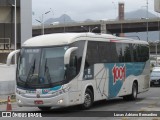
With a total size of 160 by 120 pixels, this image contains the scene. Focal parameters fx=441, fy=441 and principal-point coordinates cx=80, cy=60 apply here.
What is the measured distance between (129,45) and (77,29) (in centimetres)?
9863

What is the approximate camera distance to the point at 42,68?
16.9m

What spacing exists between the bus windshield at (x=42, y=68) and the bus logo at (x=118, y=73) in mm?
4660

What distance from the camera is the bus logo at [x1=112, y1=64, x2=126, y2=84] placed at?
69.2ft

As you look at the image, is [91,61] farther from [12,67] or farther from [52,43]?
[12,67]

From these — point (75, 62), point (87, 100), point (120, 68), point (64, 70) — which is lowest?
point (87, 100)

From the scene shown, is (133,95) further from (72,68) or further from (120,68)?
(72,68)

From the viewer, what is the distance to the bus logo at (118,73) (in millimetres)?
21094

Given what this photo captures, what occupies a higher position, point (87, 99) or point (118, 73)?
point (118, 73)

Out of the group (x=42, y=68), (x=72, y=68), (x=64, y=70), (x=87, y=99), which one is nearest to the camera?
(x=64, y=70)

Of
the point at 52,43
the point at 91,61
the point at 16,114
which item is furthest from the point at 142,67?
the point at 16,114

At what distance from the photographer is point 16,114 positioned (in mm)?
16188

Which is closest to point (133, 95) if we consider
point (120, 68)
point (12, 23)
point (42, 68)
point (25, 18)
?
point (120, 68)

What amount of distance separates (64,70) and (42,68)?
86 centimetres

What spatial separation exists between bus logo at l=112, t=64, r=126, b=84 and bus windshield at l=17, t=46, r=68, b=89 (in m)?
4.66
